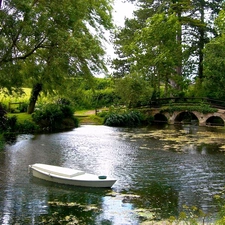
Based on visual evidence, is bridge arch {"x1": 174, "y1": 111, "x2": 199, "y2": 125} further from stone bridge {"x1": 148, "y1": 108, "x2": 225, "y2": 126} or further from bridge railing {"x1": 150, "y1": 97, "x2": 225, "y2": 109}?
bridge railing {"x1": 150, "y1": 97, "x2": 225, "y2": 109}

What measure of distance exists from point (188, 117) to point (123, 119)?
34.0ft

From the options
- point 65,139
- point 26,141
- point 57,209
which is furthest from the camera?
point 65,139

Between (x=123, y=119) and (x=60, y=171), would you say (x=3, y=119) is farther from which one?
(x=123, y=119)

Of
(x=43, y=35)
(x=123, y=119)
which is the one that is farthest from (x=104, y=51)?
(x=43, y=35)

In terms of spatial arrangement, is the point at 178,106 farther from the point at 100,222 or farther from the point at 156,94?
the point at 100,222

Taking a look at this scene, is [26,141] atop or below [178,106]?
below

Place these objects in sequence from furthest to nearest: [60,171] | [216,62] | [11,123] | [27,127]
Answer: [216,62]
[27,127]
[11,123]
[60,171]

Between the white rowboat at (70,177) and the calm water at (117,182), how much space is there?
0.25m

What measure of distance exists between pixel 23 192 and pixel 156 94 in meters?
31.3

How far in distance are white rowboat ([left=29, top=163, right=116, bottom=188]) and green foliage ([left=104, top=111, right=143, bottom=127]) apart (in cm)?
2183

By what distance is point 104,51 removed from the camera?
2877cm

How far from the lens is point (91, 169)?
16.0 m

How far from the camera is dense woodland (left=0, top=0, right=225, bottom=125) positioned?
15453 mm

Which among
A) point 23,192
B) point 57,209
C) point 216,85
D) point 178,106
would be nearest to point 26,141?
point 23,192
